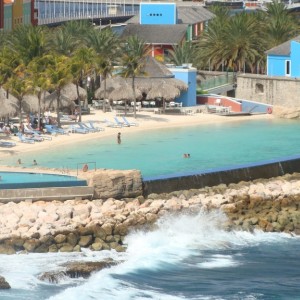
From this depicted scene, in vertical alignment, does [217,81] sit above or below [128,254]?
above

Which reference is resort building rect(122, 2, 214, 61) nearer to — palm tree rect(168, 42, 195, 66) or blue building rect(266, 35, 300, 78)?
palm tree rect(168, 42, 195, 66)

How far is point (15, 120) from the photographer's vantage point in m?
54.3

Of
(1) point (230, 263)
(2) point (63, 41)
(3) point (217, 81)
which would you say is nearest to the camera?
(1) point (230, 263)

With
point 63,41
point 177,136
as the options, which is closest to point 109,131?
point 177,136

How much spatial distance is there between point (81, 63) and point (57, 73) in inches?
153

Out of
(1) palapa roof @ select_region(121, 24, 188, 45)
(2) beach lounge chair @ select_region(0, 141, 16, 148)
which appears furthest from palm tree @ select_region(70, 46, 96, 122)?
(1) palapa roof @ select_region(121, 24, 188, 45)

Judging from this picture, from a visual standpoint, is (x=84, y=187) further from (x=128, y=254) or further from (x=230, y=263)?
(x=230, y=263)

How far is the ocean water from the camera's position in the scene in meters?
30.9

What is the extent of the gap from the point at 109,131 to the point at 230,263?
2001 cm

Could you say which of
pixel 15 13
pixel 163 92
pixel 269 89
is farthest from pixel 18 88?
pixel 15 13

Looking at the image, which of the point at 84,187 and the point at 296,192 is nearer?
the point at 84,187

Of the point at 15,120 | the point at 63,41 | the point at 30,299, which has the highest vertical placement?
the point at 63,41

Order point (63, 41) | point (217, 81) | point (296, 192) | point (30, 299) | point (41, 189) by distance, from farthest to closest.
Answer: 1. point (217, 81)
2. point (63, 41)
3. point (296, 192)
4. point (41, 189)
5. point (30, 299)

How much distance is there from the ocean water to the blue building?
2843 cm
